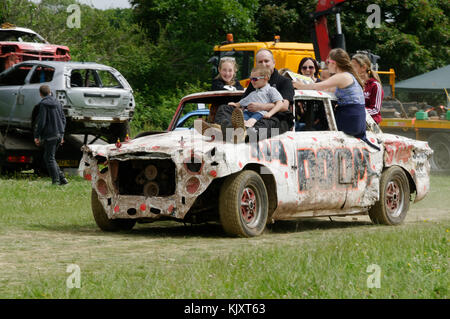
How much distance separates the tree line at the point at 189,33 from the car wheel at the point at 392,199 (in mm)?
20153

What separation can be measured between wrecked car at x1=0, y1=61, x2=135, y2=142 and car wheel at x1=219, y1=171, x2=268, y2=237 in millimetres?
8450

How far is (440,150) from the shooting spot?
907 inches

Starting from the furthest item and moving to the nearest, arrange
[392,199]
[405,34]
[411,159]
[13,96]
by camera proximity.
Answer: [405,34]
[13,96]
[411,159]
[392,199]

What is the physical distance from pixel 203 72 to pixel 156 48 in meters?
2.23

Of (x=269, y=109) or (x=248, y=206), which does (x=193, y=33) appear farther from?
(x=248, y=206)

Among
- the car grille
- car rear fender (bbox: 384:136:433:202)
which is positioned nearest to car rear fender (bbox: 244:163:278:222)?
the car grille

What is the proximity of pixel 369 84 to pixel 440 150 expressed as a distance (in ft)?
38.3

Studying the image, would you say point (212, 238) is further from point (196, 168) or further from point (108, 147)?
point (108, 147)

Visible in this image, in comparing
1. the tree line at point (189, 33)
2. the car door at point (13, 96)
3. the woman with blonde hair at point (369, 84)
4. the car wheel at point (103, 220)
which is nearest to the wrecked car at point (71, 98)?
the car door at point (13, 96)

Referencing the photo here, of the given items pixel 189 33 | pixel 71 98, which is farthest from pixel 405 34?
pixel 71 98

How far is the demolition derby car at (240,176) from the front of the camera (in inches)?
359

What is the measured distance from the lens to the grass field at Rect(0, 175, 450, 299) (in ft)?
19.8

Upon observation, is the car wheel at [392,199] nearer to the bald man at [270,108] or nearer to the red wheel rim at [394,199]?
the red wheel rim at [394,199]

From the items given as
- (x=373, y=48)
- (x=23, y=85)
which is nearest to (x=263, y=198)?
(x=23, y=85)
